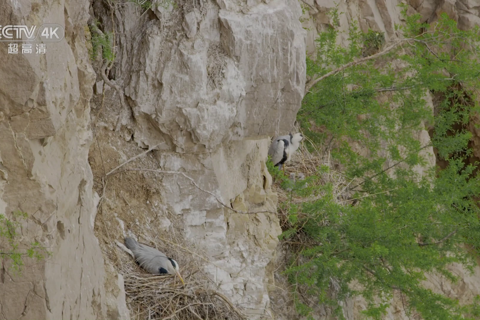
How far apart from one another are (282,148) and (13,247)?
458 centimetres

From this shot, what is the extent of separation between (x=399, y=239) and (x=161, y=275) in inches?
100

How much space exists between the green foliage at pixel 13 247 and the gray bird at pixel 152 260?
172 centimetres

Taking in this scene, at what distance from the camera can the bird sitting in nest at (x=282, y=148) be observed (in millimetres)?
7215

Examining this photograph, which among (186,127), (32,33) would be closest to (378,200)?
(186,127)

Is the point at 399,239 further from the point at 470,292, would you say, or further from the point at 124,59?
the point at 470,292

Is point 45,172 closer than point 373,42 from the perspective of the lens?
Yes

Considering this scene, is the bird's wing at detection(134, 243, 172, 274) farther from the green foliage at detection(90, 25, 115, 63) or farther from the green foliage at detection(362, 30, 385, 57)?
the green foliage at detection(362, 30, 385, 57)

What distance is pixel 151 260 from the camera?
4.63 m

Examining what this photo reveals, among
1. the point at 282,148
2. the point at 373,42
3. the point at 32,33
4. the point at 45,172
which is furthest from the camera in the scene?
the point at 373,42

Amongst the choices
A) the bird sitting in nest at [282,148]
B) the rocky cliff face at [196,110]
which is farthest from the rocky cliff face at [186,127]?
the bird sitting in nest at [282,148]

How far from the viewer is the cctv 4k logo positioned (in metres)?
2.87

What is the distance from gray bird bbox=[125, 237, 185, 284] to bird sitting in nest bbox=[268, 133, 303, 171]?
2794 millimetres

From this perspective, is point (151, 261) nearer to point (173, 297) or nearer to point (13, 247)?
point (173, 297)

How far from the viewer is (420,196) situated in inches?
285
